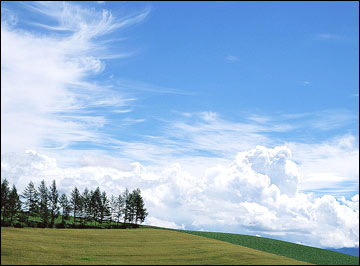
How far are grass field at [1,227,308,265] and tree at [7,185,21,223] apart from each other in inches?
1938

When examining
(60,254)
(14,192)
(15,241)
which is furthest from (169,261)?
(14,192)

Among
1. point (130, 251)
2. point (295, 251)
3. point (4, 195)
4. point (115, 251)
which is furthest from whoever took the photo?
point (4, 195)

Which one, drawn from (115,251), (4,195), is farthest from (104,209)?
(115,251)

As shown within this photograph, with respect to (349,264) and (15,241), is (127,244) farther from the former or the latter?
(349,264)

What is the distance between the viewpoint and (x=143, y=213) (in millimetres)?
129000

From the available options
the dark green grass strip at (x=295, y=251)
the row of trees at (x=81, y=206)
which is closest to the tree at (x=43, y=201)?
the row of trees at (x=81, y=206)

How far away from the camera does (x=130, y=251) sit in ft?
209

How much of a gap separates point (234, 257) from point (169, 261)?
11571 mm

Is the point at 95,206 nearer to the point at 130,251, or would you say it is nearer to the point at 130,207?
the point at 130,207

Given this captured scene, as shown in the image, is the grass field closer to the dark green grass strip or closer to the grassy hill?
the grassy hill

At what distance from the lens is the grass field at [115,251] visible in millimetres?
53469

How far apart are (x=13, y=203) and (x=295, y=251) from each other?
91.1m

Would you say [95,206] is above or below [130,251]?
above

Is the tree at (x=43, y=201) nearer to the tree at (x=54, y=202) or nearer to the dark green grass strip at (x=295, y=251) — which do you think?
the tree at (x=54, y=202)
